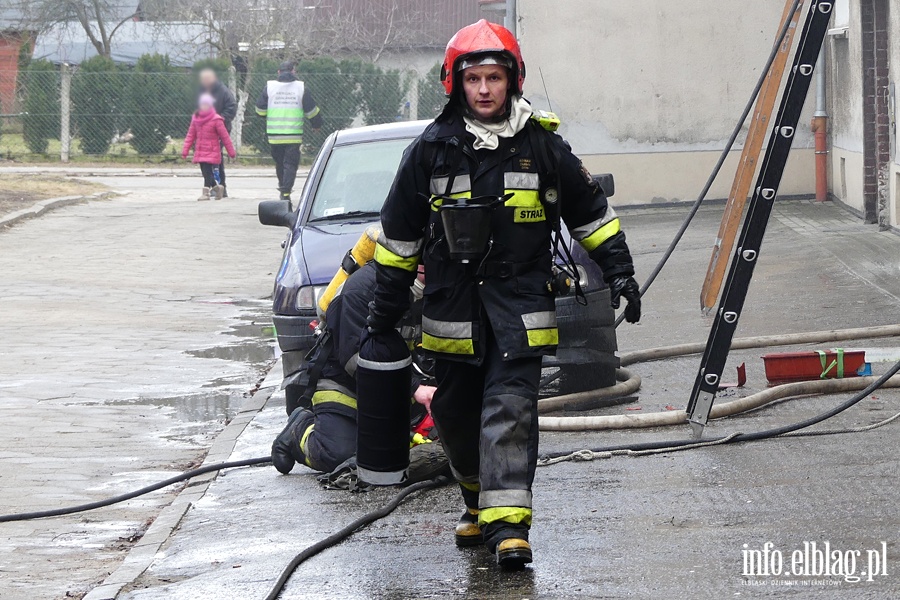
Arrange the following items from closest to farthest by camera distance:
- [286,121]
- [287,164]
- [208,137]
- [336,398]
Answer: [336,398] → [287,164] → [286,121] → [208,137]

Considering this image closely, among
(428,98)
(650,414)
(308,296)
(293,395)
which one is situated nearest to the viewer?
(650,414)

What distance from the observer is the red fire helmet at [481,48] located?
4.43m

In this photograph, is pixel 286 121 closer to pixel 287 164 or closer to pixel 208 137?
pixel 287 164

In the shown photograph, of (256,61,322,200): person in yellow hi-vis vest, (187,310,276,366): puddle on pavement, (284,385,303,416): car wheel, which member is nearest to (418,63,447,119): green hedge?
(256,61,322,200): person in yellow hi-vis vest

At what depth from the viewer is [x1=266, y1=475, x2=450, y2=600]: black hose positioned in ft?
14.7

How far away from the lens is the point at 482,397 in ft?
15.1

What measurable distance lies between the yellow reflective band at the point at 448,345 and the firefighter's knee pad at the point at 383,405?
0.54 feet

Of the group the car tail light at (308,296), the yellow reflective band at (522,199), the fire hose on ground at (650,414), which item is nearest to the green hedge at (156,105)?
the car tail light at (308,296)

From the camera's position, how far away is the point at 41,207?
20375 mm

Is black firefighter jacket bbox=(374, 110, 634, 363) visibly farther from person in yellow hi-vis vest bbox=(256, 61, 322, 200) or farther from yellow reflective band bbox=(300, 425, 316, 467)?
person in yellow hi-vis vest bbox=(256, 61, 322, 200)

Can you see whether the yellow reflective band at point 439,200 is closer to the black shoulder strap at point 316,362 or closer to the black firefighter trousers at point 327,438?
the black shoulder strap at point 316,362

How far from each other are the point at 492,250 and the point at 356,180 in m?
4.64

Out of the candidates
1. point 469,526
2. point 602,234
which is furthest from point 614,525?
point 602,234

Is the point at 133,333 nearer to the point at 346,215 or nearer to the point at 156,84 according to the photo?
the point at 346,215
